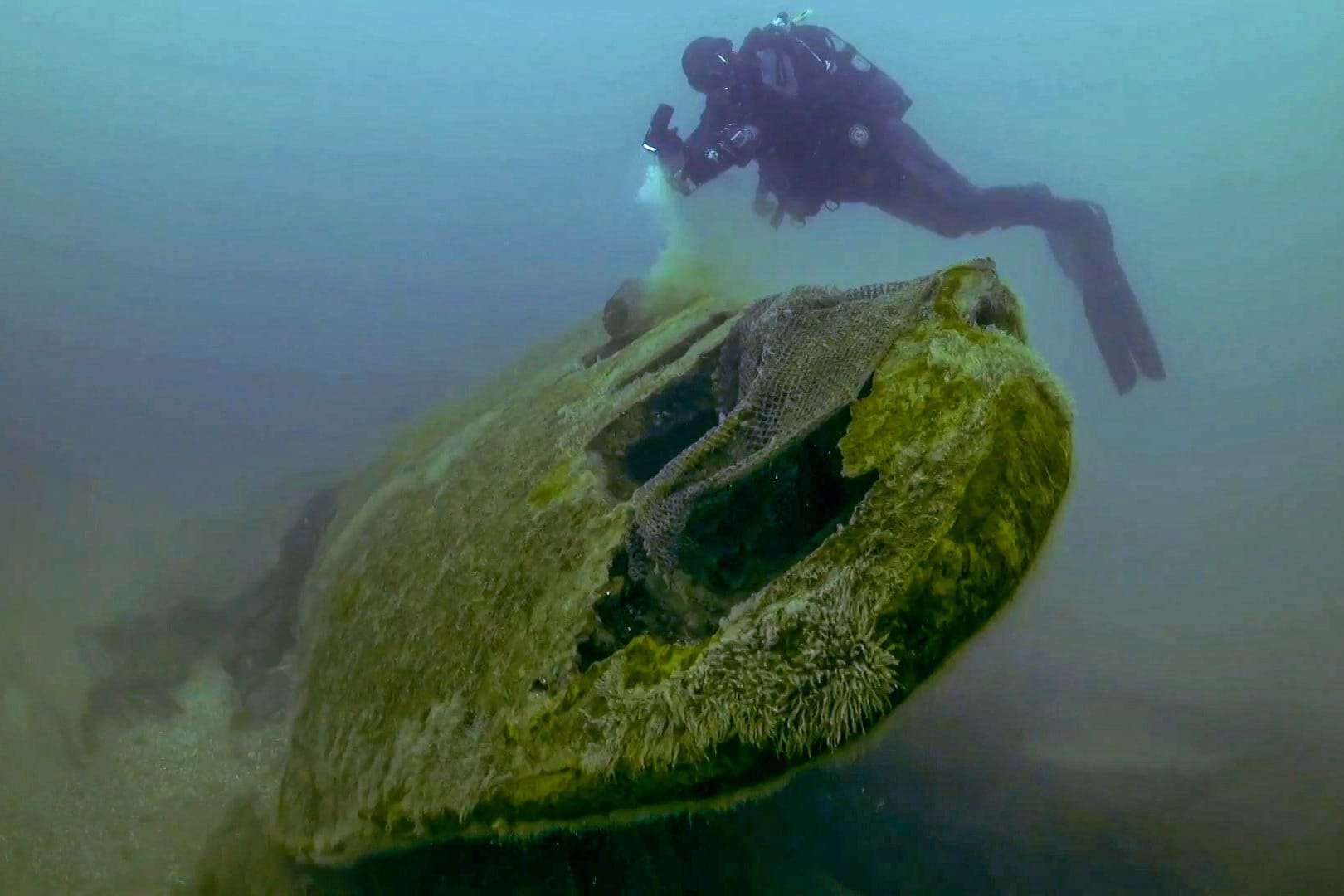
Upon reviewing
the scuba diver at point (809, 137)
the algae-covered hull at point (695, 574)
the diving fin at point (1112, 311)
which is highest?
the scuba diver at point (809, 137)

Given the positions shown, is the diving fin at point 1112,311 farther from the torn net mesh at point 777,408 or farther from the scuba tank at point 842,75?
the torn net mesh at point 777,408

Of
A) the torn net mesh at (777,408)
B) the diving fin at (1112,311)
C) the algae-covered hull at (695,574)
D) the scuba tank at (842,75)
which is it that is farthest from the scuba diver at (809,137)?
the torn net mesh at (777,408)

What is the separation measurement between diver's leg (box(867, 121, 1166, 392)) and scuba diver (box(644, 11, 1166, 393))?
0.02m

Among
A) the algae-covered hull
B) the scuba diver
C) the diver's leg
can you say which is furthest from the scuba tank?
the algae-covered hull

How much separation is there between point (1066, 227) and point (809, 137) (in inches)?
135

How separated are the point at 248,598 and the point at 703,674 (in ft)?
14.7

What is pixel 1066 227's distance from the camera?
8.29 meters

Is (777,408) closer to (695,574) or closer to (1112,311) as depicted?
(695,574)

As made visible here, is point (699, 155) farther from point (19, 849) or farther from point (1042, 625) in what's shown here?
point (1042, 625)

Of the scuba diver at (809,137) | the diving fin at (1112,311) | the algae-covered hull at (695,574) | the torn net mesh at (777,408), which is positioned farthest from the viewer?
the diving fin at (1112,311)

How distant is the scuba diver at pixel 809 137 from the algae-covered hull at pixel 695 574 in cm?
378

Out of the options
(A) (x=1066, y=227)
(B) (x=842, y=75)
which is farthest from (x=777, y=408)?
(A) (x=1066, y=227)

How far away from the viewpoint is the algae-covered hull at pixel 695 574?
161 centimetres

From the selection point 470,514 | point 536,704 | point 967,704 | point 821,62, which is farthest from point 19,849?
point 821,62
